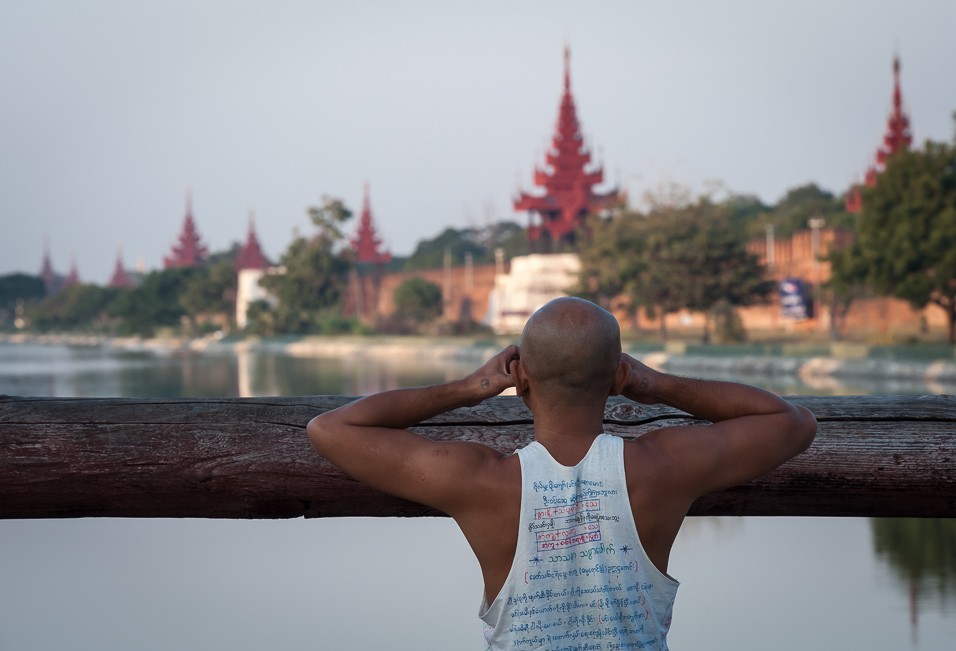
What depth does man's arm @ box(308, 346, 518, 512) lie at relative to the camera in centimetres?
135

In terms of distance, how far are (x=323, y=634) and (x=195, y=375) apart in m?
19.3

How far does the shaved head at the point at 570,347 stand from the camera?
1.29m

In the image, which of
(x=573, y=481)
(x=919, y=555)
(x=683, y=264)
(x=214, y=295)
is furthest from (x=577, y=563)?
(x=214, y=295)

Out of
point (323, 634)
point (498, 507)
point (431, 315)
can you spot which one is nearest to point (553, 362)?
point (498, 507)

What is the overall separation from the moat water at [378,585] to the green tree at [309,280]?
37.9 meters

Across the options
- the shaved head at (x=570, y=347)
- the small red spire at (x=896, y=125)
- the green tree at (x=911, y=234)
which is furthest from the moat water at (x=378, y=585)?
the small red spire at (x=896, y=125)

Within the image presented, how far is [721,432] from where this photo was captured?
136 centimetres

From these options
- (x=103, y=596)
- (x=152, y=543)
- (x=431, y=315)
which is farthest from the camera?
(x=431, y=315)

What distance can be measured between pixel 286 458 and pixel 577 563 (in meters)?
0.67

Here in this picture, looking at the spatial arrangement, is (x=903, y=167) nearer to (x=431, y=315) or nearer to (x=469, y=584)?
(x=469, y=584)

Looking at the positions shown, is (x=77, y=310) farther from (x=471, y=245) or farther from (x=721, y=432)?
(x=721, y=432)

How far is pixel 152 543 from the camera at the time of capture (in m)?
6.29

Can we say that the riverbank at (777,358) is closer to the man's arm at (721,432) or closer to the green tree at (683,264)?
the green tree at (683,264)

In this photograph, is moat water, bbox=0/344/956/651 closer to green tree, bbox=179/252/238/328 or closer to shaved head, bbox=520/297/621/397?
shaved head, bbox=520/297/621/397
